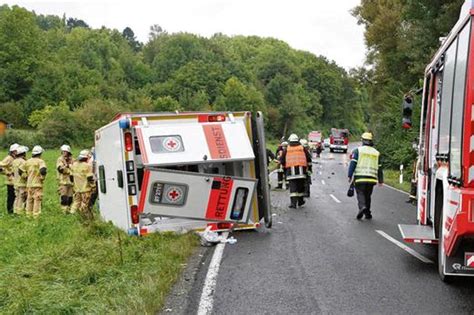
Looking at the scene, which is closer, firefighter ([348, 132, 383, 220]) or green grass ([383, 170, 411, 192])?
firefighter ([348, 132, 383, 220])

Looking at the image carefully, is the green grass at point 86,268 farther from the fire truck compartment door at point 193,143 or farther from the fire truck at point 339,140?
the fire truck at point 339,140

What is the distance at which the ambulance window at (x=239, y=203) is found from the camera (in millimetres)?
9867

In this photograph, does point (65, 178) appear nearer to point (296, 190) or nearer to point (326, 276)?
point (296, 190)

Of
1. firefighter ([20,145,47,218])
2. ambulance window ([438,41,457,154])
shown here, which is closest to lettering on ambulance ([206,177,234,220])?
ambulance window ([438,41,457,154])

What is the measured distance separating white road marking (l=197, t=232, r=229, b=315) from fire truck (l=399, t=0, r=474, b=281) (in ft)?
8.23

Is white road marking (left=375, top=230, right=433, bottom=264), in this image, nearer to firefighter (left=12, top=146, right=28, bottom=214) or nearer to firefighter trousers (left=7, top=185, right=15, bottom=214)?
firefighter (left=12, top=146, right=28, bottom=214)

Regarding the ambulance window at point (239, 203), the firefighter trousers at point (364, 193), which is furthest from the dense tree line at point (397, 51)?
the ambulance window at point (239, 203)

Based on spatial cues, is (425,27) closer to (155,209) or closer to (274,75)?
(155,209)

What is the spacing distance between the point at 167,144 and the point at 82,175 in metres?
5.01

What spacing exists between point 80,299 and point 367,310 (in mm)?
2973

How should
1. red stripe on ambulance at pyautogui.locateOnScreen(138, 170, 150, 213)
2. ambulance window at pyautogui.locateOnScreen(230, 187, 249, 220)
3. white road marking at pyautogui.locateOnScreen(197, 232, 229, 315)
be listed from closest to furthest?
white road marking at pyautogui.locateOnScreen(197, 232, 229, 315) → red stripe on ambulance at pyautogui.locateOnScreen(138, 170, 150, 213) → ambulance window at pyautogui.locateOnScreen(230, 187, 249, 220)

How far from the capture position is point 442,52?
766 cm

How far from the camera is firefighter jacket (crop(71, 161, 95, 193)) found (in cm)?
1399

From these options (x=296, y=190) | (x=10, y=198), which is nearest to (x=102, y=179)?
(x=10, y=198)
